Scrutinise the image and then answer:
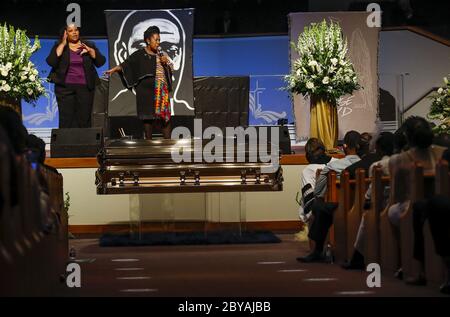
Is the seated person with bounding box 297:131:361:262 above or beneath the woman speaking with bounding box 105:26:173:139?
beneath

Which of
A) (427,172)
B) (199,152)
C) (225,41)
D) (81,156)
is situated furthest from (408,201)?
(225,41)

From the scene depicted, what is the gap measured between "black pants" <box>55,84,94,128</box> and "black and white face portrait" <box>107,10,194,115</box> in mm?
1353

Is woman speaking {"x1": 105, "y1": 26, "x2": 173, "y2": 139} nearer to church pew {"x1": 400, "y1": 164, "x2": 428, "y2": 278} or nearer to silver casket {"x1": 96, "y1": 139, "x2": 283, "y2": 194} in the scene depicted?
silver casket {"x1": 96, "y1": 139, "x2": 283, "y2": 194}

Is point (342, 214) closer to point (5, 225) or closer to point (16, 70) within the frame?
point (5, 225)

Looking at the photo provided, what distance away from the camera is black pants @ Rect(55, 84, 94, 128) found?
10773mm

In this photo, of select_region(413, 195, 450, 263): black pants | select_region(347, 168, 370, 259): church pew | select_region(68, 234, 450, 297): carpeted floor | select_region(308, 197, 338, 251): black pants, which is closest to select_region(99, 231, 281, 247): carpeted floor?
select_region(68, 234, 450, 297): carpeted floor

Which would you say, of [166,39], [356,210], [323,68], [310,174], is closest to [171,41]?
[166,39]

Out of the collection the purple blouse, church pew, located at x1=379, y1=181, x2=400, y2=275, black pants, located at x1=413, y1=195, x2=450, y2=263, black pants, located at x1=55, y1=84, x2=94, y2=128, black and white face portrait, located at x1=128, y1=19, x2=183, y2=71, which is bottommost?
church pew, located at x1=379, y1=181, x2=400, y2=275

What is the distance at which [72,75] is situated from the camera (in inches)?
424

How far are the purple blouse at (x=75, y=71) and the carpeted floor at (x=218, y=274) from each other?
209cm

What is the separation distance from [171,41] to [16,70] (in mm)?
2361

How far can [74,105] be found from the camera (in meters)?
10.8
